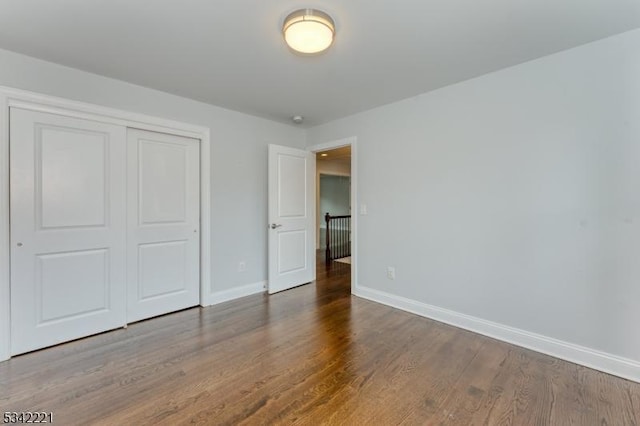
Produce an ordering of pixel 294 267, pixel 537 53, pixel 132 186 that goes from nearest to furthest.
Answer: pixel 537 53
pixel 132 186
pixel 294 267

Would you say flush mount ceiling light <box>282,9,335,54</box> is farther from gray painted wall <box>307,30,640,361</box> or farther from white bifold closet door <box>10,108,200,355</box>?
white bifold closet door <box>10,108,200,355</box>

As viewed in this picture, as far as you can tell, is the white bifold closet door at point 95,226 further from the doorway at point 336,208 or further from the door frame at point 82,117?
the doorway at point 336,208

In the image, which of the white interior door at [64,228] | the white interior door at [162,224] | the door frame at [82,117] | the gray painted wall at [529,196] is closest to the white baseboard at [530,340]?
the gray painted wall at [529,196]

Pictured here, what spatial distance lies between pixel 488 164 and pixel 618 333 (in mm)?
1534

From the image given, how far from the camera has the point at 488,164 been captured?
2.53 metres

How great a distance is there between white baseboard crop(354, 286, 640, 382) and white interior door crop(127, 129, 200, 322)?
240cm

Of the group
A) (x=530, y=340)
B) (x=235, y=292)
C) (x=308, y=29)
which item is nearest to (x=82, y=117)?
(x=308, y=29)

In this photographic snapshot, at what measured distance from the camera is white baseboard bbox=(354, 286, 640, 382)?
193 centimetres

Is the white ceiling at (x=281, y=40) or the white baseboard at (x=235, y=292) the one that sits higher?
the white ceiling at (x=281, y=40)

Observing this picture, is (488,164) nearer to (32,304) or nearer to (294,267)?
(294,267)

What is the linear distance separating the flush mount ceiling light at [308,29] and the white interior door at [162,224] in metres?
1.91

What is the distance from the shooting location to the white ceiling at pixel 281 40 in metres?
1.68

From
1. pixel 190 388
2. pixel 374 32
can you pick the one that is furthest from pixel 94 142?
pixel 374 32

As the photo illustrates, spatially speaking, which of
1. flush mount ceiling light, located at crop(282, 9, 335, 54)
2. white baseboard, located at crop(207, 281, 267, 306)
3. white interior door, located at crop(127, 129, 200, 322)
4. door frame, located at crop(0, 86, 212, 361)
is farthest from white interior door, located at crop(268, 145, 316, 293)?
flush mount ceiling light, located at crop(282, 9, 335, 54)
